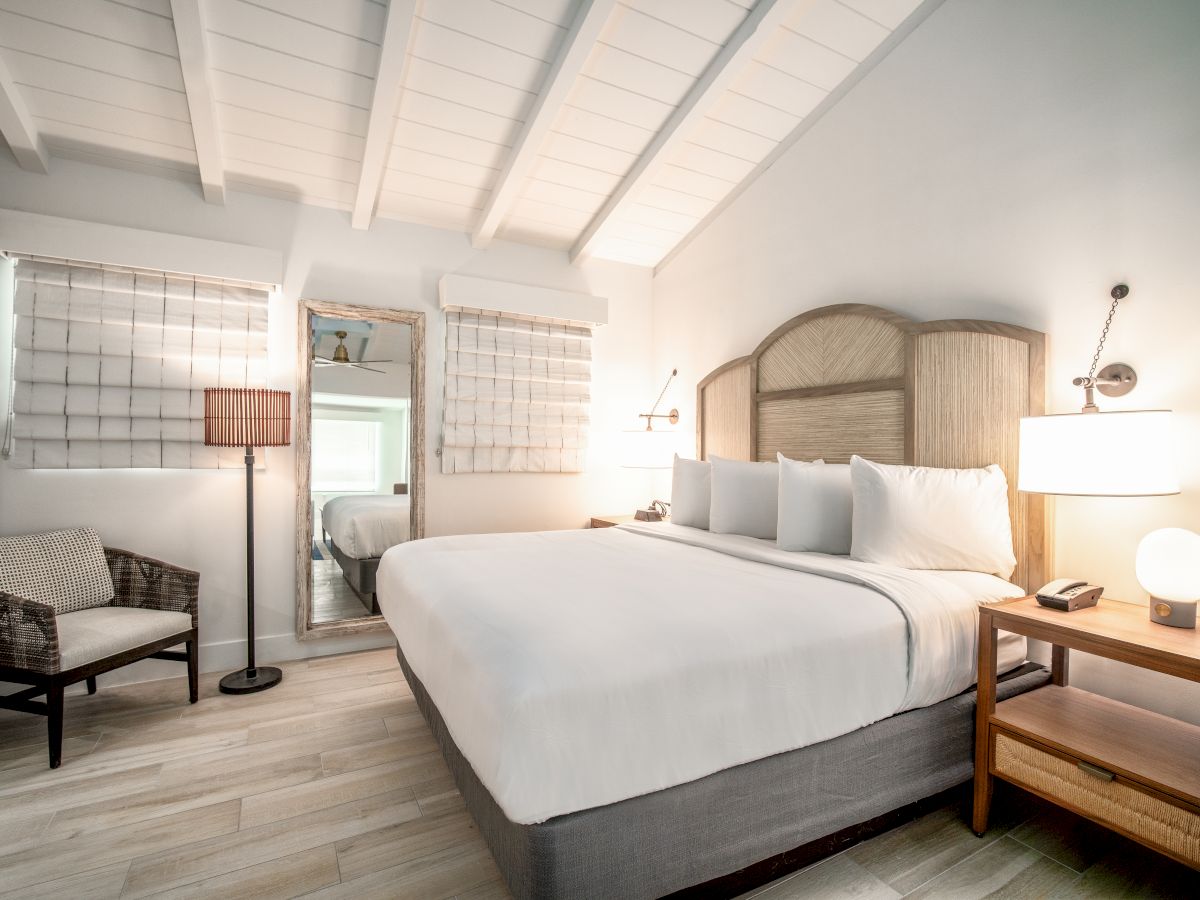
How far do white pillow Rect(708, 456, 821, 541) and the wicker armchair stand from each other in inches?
99.9

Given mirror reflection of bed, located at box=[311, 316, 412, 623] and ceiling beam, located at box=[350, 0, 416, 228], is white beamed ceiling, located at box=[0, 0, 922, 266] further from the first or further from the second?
mirror reflection of bed, located at box=[311, 316, 412, 623]

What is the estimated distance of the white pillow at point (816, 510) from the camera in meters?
2.41

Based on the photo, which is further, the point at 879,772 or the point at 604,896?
the point at 879,772

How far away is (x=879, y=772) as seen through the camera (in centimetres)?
162

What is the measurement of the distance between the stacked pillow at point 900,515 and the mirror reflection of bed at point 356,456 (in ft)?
7.50

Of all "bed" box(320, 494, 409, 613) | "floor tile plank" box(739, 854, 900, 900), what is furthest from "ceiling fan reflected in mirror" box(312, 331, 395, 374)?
"floor tile plank" box(739, 854, 900, 900)

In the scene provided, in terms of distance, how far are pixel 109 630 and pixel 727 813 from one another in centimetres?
244

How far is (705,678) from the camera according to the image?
4.29 feet

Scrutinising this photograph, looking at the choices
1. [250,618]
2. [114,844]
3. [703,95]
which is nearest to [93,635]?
[250,618]

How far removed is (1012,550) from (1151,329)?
878 mm

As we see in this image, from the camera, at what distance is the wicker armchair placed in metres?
2.06

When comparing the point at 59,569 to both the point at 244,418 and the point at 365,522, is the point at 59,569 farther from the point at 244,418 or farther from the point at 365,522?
the point at 365,522

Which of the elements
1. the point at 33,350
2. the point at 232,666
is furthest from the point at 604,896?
the point at 33,350

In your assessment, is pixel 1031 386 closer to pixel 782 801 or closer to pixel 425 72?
pixel 782 801
